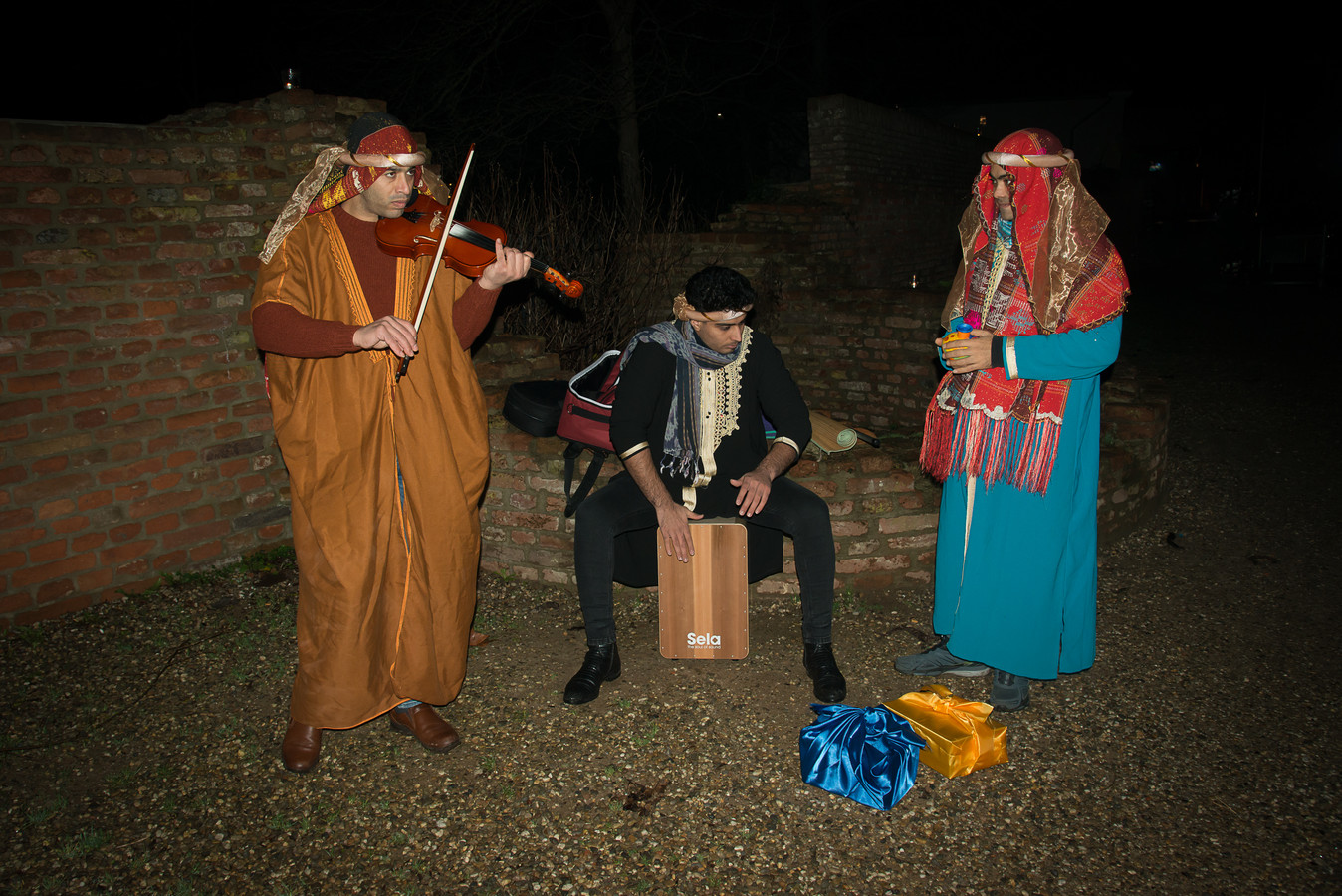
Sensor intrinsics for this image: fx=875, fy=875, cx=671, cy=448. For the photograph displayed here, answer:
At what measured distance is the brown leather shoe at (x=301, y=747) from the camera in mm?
2908

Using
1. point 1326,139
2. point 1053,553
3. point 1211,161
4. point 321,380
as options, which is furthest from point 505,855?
point 1211,161

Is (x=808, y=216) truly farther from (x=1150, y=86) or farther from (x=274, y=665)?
(x=1150, y=86)

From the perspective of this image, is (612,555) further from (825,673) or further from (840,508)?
(840,508)

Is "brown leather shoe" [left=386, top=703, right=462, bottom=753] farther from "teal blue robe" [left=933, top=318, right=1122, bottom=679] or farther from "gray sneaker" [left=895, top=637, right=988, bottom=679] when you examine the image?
"teal blue robe" [left=933, top=318, right=1122, bottom=679]

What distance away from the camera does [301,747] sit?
2.94 m

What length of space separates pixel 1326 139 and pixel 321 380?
38432 millimetres

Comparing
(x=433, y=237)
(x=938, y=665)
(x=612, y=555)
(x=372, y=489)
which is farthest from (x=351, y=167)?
(x=938, y=665)

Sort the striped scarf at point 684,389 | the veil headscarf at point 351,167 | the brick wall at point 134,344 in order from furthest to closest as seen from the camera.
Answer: the brick wall at point 134,344
the striped scarf at point 684,389
the veil headscarf at point 351,167

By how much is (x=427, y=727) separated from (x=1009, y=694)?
6.93ft

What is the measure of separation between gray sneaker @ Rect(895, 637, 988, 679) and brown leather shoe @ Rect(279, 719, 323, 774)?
2.19m

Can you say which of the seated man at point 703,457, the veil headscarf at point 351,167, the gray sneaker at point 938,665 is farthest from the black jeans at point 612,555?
the veil headscarf at point 351,167

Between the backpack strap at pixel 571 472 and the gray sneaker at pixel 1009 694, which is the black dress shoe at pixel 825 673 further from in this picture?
the backpack strap at pixel 571 472

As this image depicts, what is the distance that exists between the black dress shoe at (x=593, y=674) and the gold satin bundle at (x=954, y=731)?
3.51 feet

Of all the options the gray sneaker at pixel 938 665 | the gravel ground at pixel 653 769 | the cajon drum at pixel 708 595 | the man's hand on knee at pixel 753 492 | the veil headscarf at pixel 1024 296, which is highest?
the veil headscarf at pixel 1024 296
